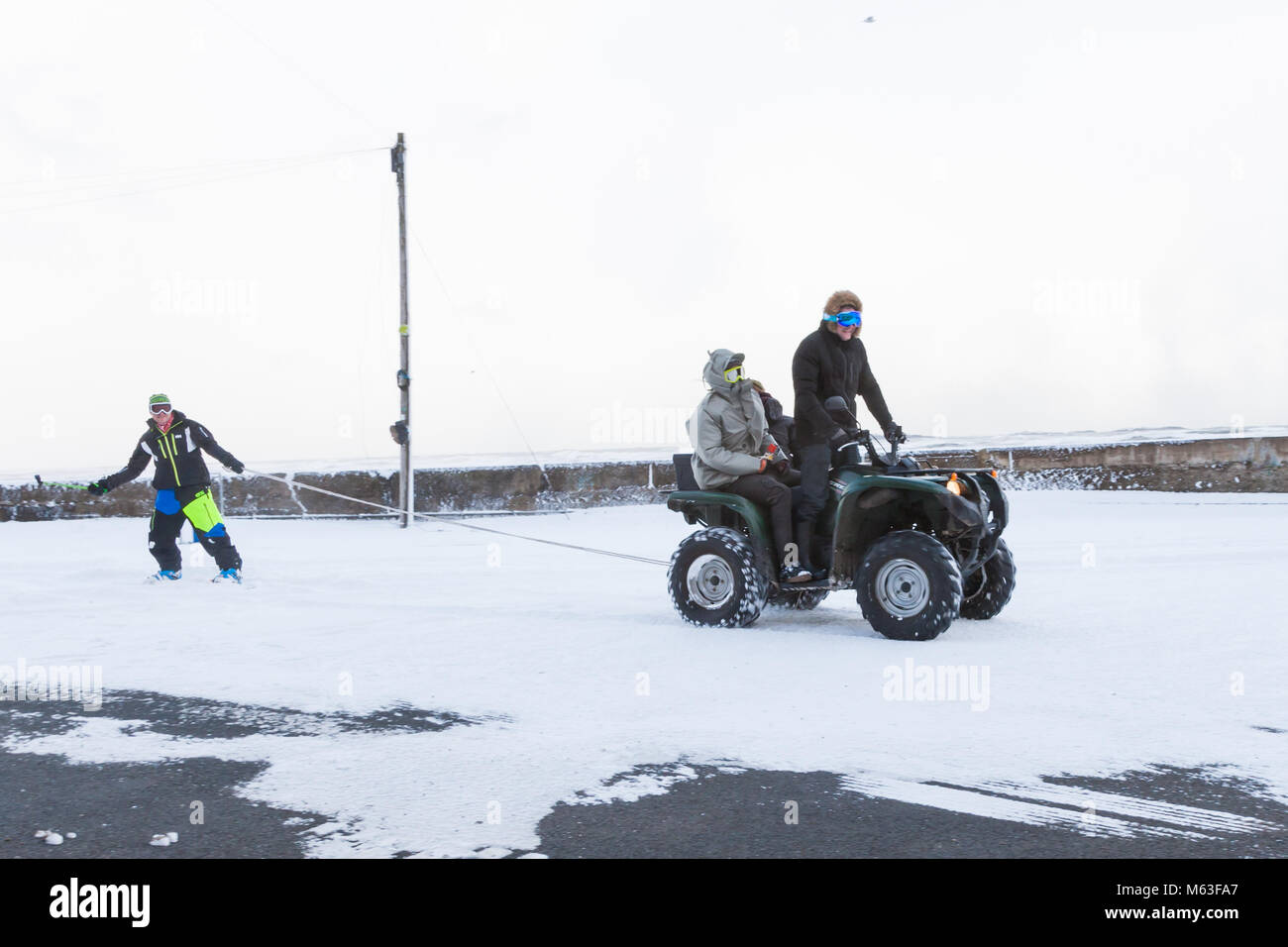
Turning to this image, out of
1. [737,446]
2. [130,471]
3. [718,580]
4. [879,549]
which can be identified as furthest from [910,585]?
[130,471]

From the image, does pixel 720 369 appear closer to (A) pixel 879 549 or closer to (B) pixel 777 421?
(B) pixel 777 421

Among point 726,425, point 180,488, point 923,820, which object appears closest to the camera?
point 923,820

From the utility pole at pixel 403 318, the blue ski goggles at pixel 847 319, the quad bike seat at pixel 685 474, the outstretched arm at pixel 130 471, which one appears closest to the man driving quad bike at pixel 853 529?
the blue ski goggles at pixel 847 319

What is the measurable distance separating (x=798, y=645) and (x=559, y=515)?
1279 centimetres

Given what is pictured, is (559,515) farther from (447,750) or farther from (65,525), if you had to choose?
(447,750)

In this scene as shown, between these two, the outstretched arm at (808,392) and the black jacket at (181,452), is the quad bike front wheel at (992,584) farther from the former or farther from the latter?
the black jacket at (181,452)

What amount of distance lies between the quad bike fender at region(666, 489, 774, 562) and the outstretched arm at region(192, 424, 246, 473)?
497 cm

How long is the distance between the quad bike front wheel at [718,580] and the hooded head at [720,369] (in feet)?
3.13

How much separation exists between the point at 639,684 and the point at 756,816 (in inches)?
81.6

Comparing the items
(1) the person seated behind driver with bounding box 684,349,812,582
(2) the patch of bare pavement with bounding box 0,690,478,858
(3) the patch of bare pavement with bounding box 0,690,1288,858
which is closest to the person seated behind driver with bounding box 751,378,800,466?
(1) the person seated behind driver with bounding box 684,349,812,582

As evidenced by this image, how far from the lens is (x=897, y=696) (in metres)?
5.43

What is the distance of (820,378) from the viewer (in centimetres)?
752

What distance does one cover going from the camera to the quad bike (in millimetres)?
6859
